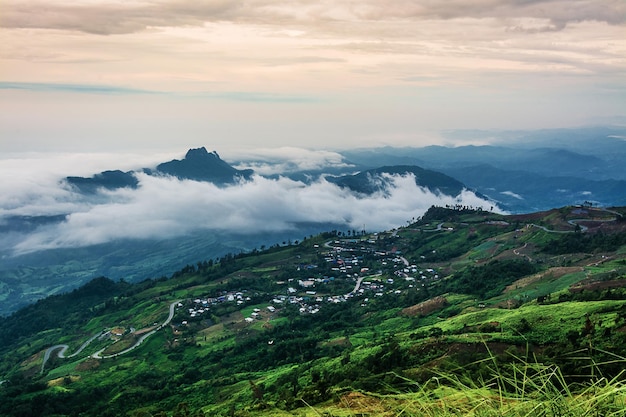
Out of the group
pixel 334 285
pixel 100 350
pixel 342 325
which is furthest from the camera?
pixel 334 285

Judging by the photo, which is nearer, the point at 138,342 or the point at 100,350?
the point at 138,342

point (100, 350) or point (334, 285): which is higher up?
point (334, 285)

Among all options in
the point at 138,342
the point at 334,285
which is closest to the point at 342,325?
the point at 334,285

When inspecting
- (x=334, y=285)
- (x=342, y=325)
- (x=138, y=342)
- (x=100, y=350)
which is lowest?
(x=100, y=350)

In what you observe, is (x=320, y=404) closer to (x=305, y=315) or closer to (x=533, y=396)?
(x=533, y=396)

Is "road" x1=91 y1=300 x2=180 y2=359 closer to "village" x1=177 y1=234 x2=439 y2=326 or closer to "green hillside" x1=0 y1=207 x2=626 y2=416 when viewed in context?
"green hillside" x1=0 y1=207 x2=626 y2=416

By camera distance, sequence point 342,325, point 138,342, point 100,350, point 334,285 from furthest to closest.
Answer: point 334,285
point 100,350
point 138,342
point 342,325

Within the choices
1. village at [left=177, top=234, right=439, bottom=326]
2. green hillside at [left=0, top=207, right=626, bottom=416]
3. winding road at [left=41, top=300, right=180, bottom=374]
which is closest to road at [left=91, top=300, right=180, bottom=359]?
winding road at [left=41, top=300, right=180, bottom=374]

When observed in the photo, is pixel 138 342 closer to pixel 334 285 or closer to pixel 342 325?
pixel 342 325

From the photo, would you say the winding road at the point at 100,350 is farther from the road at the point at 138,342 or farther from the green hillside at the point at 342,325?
the green hillside at the point at 342,325

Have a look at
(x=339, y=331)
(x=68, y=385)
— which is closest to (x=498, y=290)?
(x=339, y=331)

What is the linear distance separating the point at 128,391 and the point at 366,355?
3805 cm

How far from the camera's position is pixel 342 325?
94375mm

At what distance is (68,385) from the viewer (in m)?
83.5
